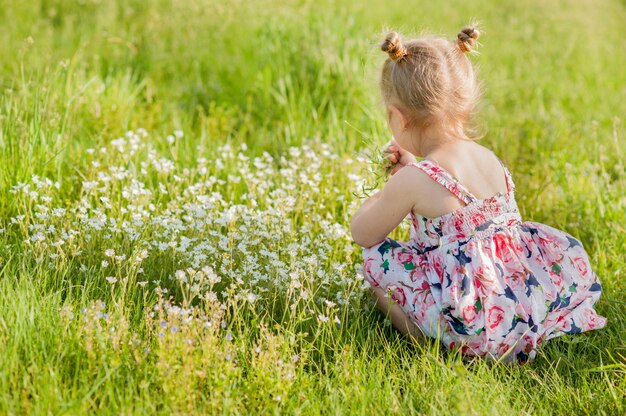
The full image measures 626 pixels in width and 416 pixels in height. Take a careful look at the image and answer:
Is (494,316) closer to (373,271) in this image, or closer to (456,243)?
(456,243)

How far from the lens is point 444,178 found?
322 cm

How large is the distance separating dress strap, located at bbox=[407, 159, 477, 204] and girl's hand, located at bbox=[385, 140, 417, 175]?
38cm

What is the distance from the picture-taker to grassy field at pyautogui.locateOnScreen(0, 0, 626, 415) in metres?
2.75

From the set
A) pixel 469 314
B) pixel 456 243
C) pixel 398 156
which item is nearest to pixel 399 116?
pixel 398 156

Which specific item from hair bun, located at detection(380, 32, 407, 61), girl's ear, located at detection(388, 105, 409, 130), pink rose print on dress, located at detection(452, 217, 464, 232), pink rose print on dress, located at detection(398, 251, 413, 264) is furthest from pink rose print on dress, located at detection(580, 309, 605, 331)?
hair bun, located at detection(380, 32, 407, 61)

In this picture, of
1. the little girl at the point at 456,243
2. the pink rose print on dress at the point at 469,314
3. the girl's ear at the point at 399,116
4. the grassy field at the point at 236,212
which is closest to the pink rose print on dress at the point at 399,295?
the little girl at the point at 456,243

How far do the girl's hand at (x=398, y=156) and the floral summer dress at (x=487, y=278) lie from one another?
1.03 ft

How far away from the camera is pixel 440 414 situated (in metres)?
2.69

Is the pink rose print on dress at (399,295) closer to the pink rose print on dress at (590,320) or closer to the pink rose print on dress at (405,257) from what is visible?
the pink rose print on dress at (405,257)

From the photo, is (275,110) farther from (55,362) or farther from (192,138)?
(55,362)

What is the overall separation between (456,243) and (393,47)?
880mm

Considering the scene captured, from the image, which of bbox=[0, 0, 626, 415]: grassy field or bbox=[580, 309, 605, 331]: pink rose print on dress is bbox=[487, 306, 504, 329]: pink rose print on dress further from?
bbox=[580, 309, 605, 331]: pink rose print on dress

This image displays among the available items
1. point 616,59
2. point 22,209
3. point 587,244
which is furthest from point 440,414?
point 616,59

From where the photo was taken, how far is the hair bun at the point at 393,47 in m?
3.19
